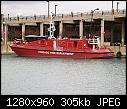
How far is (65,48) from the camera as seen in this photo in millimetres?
55156

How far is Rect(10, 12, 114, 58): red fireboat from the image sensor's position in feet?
178

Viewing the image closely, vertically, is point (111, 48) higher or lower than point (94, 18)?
lower

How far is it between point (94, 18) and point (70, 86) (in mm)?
40624

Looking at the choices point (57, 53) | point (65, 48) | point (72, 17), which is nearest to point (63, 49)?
point (65, 48)

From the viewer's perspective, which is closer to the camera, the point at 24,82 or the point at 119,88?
the point at 119,88

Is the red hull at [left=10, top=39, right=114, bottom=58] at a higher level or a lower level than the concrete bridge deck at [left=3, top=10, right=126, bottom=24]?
lower

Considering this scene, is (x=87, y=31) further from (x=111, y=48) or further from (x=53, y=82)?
(x=53, y=82)

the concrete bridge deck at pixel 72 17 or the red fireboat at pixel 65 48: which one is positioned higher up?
the concrete bridge deck at pixel 72 17

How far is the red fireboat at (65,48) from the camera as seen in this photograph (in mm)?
54156

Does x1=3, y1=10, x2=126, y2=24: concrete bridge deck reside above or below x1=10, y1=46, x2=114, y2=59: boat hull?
above

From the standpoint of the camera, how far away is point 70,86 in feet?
78.5

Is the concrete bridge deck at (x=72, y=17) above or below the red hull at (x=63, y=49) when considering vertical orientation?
above

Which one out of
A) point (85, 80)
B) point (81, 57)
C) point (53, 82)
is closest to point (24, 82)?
point (53, 82)

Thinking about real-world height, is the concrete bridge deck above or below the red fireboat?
above
